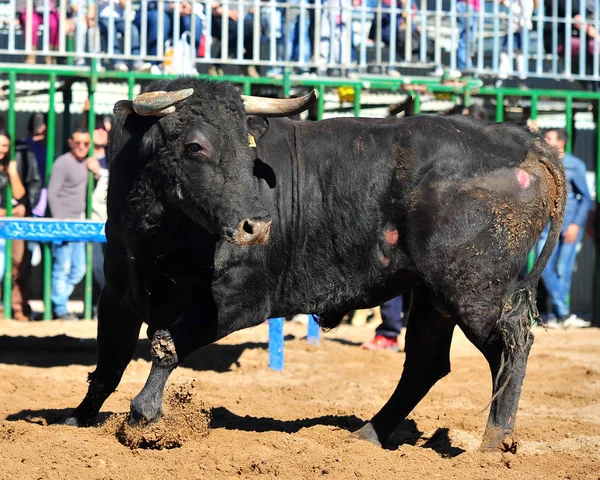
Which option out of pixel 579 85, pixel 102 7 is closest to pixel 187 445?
pixel 102 7

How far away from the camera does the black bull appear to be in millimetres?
4980

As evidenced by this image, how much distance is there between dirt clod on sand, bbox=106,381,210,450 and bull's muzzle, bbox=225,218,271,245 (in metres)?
0.98

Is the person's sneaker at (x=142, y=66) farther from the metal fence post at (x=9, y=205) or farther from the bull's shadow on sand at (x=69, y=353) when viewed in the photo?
the bull's shadow on sand at (x=69, y=353)

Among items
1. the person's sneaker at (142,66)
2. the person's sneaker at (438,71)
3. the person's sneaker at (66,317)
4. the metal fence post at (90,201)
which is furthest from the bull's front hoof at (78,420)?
the person's sneaker at (438,71)

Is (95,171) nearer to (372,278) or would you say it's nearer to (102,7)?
(102,7)

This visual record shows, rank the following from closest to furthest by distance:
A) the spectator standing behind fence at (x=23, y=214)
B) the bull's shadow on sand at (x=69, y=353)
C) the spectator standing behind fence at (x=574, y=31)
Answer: the bull's shadow on sand at (x=69, y=353), the spectator standing behind fence at (x=23, y=214), the spectator standing behind fence at (x=574, y=31)

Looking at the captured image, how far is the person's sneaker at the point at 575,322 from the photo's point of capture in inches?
A: 417

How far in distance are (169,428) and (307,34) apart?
21.9 feet

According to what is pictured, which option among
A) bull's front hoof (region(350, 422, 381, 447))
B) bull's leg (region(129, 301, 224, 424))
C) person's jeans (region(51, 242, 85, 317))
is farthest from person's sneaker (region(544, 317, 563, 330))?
bull's leg (region(129, 301, 224, 424))

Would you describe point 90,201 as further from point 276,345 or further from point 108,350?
point 108,350

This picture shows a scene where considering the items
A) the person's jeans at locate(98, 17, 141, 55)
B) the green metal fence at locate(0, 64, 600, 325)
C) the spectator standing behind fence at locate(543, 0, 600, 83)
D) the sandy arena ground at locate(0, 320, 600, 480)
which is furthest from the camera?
the spectator standing behind fence at locate(543, 0, 600, 83)

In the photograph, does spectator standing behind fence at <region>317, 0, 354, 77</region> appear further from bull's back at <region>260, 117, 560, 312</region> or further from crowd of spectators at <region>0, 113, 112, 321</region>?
bull's back at <region>260, 117, 560, 312</region>

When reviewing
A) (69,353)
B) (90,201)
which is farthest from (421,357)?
(90,201)

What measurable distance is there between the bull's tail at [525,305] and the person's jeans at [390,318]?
3.48 metres
